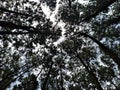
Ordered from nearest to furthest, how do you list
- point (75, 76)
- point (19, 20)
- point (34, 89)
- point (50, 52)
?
point (19, 20)
point (34, 89)
point (50, 52)
point (75, 76)

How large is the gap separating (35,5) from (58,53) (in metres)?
4.97

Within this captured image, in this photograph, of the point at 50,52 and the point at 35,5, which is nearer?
the point at 35,5

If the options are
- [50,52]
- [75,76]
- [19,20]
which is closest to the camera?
[19,20]

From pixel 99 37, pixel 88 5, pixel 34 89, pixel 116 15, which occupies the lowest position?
pixel 34 89

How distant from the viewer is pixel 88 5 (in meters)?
15.5

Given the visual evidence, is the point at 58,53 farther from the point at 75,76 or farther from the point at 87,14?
the point at 87,14

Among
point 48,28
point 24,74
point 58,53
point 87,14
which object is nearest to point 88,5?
point 87,14

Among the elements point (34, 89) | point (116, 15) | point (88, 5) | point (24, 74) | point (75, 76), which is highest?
point (88, 5)

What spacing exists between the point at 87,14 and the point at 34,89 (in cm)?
789

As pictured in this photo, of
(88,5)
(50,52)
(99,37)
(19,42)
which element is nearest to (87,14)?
(88,5)

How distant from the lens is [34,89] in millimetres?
15367

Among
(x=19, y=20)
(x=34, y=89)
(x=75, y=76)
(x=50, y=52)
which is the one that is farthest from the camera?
(x=75, y=76)

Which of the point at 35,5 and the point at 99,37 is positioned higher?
the point at 35,5

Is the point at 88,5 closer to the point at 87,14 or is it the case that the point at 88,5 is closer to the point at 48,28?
the point at 87,14
